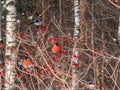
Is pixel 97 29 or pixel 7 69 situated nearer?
pixel 7 69

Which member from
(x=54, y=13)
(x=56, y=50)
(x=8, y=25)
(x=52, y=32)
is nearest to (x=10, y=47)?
(x=8, y=25)

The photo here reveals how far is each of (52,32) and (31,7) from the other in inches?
51.0

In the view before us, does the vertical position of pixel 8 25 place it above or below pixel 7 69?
above

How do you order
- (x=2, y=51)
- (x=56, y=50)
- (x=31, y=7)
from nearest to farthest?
(x=56, y=50)
(x=2, y=51)
(x=31, y=7)

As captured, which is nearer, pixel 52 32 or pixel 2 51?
pixel 2 51

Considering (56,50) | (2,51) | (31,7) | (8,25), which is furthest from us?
(31,7)

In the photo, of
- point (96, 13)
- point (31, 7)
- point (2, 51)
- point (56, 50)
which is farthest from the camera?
point (31, 7)

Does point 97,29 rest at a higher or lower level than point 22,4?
lower

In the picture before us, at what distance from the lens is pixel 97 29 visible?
490 inches

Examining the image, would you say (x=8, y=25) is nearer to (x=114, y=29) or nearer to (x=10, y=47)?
(x=10, y=47)

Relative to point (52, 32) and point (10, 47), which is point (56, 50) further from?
point (52, 32)

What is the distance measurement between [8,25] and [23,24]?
505 cm

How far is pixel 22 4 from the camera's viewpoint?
1287 centimetres

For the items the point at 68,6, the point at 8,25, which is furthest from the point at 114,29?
the point at 8,25
